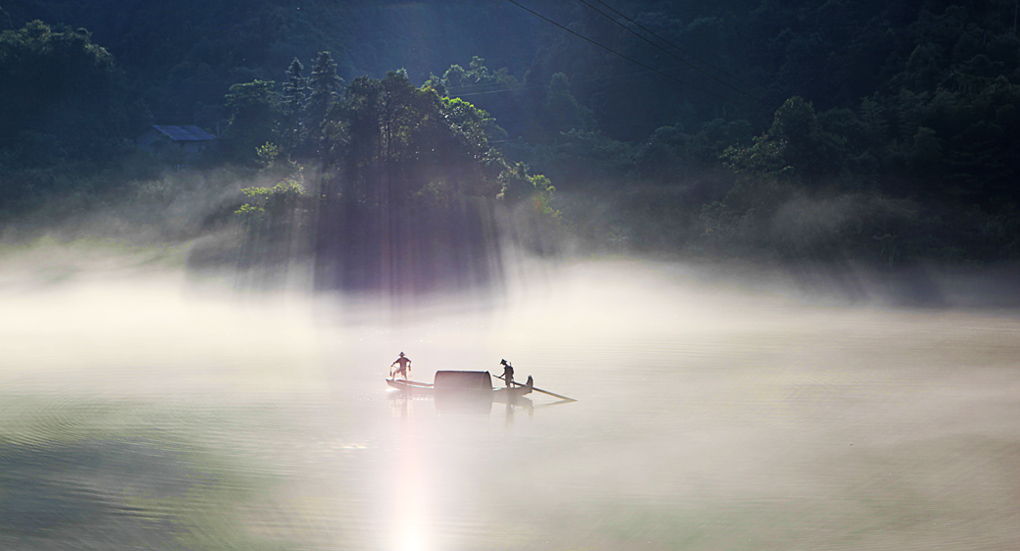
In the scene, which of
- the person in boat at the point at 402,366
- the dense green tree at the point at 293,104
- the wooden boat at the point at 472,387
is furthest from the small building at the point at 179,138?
the wooden boat at the point at 472,387

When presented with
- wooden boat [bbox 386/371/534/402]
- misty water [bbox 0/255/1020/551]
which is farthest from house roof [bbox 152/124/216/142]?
wooden boat [bbox 386/371/534/402]

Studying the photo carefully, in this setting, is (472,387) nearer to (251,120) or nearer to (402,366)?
(402,366)

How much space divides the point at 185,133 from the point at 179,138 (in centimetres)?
194

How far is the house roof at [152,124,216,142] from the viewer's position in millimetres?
73375

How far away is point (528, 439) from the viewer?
54.2ft

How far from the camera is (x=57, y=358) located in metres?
24.7

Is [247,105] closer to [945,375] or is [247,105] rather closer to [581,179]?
[581,179]

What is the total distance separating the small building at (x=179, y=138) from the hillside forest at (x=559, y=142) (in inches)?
23.2

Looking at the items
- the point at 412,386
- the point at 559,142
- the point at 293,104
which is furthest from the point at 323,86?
the point at 412,386

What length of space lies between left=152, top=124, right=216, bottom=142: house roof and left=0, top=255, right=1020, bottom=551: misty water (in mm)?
44871

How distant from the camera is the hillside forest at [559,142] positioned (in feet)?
141

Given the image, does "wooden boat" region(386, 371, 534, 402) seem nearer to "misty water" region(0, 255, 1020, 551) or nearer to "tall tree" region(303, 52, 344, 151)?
"misty water" region(0, 255, 1020, 551)

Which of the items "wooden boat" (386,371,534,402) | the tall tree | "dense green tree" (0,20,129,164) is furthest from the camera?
the tall tree

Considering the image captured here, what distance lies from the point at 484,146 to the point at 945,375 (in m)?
28.4
